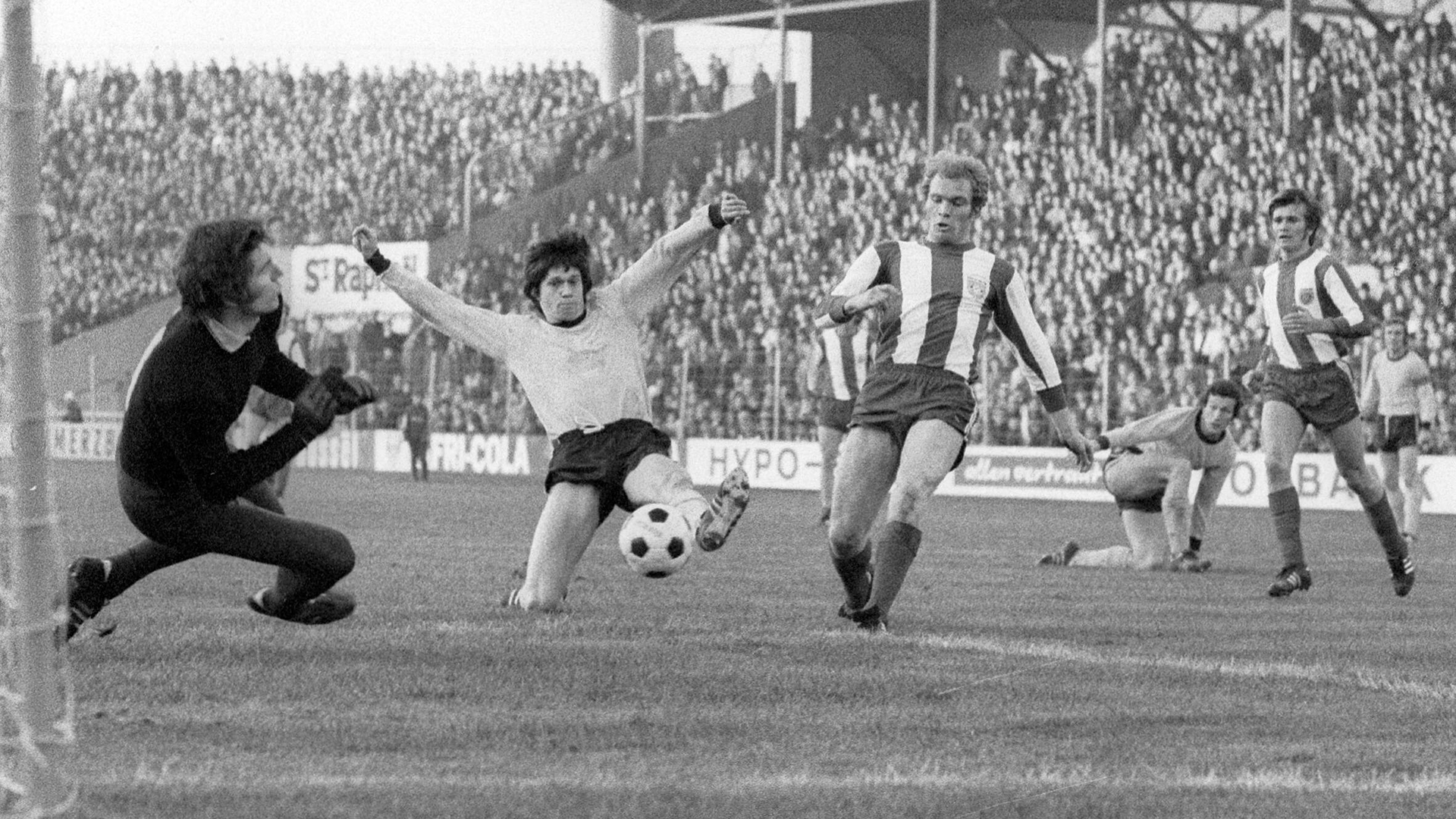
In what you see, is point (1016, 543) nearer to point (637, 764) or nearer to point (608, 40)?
point (637, 764)

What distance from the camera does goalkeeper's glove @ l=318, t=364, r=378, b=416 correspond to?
22.6ft

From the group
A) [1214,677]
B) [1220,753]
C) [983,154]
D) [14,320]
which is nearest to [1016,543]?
[1214,677]

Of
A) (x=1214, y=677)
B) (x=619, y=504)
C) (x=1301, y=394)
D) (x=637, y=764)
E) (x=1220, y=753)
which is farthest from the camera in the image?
(x=1301, y=394)

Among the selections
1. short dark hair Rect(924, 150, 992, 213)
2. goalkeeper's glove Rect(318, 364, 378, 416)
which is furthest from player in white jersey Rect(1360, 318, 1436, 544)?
goalkeeper's glove Rect(318, 364, 378, 416)

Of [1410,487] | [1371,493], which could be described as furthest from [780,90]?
[1371,493]

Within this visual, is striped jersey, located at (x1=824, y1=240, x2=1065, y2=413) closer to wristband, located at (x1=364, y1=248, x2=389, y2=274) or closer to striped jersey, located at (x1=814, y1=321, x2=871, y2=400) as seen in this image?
wristband, located at (x1=364, y1=248, x2=389, y2=274)

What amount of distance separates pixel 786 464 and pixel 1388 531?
20.3m

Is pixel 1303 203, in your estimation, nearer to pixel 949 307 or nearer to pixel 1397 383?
pixel 949 307

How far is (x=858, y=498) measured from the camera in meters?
9.71

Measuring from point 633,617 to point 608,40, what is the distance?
128 ft

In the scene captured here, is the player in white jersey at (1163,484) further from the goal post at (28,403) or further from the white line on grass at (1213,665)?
the goal post at (28,403)

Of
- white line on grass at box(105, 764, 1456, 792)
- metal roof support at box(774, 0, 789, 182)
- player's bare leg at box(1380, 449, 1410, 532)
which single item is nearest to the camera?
white line on grass at box(105, 764, 1456, 792)

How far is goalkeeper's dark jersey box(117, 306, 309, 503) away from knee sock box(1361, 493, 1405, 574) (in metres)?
7.02

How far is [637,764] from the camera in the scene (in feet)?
18.8
